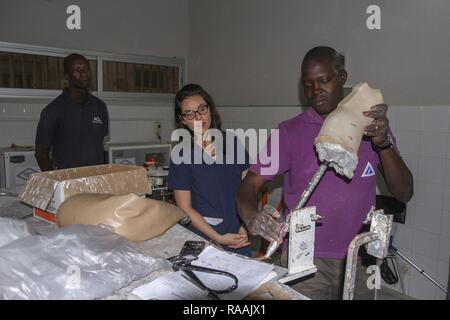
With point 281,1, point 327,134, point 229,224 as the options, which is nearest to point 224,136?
point 229,224

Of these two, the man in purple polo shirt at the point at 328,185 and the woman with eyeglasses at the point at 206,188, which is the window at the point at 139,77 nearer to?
the woman with eyeglasses at the point at 206,188

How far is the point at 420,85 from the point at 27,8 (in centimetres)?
330

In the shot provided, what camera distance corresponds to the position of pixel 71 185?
1.32 m

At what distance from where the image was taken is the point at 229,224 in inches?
66.6

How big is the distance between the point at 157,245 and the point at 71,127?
191 centimetres

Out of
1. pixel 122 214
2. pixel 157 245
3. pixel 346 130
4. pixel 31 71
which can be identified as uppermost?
pixel 31 71

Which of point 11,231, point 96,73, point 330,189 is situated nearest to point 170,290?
point 11,231

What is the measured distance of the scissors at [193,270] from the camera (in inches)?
33.3

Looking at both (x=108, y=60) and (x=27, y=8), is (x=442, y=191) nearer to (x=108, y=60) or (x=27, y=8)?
(x=108, y=60)

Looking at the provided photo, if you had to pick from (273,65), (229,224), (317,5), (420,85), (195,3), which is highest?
(195,3)

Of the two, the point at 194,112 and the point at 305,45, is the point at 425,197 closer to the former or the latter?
the point at 305,45

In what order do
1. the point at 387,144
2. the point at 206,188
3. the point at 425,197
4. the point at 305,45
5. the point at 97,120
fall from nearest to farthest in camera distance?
the point at 387,144 < the point at 206,188 < the point at 425,197 < the point at 97,120 < the point at 305,45

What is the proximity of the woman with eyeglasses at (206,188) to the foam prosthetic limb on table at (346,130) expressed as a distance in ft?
2.10

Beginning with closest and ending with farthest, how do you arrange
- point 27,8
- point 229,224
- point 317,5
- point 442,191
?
point 229,224 → point 442,191 → point 317,5 → point 27,8
